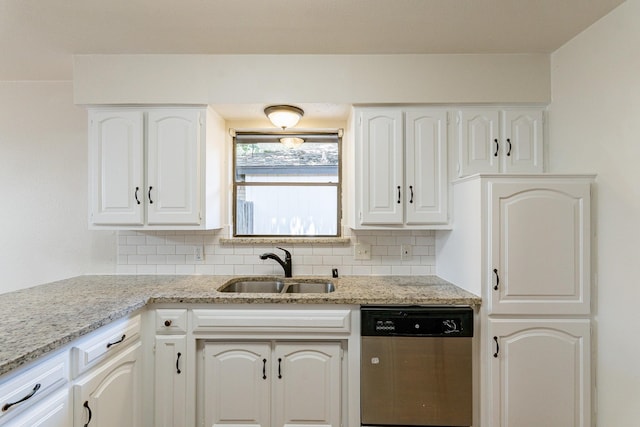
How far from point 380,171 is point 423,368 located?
119cm

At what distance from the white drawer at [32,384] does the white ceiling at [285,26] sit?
165 cm

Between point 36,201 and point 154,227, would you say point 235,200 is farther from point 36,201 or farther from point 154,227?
point 36,201

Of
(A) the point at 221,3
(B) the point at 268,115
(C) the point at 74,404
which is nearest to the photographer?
(C) the point at 74,404

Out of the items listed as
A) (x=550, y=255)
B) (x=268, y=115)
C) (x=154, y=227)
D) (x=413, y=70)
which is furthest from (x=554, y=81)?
(x=154, y=227)

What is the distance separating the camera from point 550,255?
5.72 ft

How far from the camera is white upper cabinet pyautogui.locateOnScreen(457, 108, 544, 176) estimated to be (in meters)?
2.14

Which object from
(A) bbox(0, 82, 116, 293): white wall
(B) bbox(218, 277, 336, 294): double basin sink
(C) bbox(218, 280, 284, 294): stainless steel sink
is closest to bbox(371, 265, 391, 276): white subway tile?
(B) bbox(218, 277, 336, 294): double basin sink

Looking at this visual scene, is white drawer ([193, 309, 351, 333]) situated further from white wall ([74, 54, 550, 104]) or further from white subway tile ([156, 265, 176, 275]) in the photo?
white wall ([74, 54, 550, 104])

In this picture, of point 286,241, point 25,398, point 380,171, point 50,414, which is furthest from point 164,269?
point 380,171

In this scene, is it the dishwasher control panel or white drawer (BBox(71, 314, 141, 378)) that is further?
the dishwasher control panel

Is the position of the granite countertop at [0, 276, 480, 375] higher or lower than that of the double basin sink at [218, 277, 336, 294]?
higher

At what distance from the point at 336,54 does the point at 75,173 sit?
2097 millimetres

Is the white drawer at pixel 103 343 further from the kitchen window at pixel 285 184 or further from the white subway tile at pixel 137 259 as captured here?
the kitchen window at pixel 285 184

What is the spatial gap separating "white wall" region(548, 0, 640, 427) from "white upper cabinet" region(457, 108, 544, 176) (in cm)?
24
